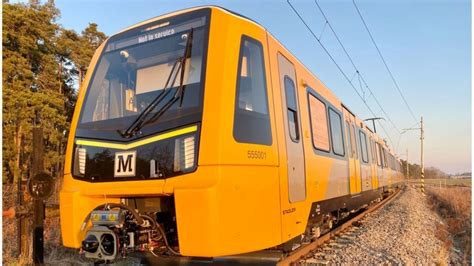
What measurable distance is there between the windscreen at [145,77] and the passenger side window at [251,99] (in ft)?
1.43

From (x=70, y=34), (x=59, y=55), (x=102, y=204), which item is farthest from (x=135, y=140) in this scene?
(x=70, y=34)

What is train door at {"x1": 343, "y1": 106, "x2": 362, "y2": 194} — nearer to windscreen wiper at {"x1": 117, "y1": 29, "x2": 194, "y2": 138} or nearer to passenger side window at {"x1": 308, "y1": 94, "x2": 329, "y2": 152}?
passenger side window at {"x1": 308, "y1": 94, "x2": 329, "y2": 152}

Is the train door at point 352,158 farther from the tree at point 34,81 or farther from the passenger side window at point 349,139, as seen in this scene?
the tree at point 34,81

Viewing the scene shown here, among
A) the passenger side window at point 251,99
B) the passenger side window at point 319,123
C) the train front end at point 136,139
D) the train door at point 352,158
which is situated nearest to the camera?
the train front end at point 136,139

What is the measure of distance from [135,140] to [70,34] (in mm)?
28093

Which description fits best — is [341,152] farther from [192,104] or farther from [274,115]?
[192,104]

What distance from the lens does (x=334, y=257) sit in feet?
21.9

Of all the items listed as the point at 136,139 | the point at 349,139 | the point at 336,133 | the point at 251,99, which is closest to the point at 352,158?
the point at 349,139

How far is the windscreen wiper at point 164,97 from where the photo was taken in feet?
14.4

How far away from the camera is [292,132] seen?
17.4 feet

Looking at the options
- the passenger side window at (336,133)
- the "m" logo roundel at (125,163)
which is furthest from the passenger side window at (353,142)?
the "m" logo roundel at (125,163)

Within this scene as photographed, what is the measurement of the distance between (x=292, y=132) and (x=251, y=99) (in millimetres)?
1011

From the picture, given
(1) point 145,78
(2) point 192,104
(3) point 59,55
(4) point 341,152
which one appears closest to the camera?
(2) point 192,104

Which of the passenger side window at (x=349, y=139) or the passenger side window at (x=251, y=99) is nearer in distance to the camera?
the passenger side window at (x=251, y=99)
